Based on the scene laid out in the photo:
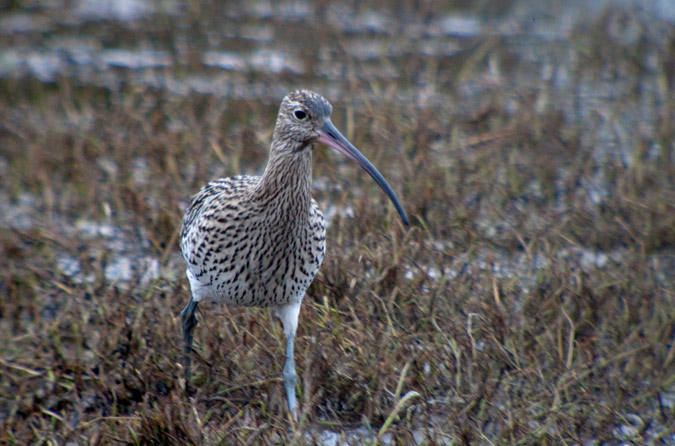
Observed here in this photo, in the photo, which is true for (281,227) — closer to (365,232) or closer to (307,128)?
(307,128)

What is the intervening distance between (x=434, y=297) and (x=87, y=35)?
7026 millimetres

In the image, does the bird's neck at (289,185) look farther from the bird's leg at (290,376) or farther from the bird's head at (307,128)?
the bird's leg at (290,376)

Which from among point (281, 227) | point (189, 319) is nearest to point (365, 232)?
point (189, 319)

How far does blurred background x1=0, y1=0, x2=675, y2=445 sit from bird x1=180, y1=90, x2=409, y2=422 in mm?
355

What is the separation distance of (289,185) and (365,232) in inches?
68.2

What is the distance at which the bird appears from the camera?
407 centimetres

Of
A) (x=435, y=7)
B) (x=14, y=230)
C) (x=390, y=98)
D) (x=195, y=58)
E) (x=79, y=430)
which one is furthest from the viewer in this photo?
(x=435, y=7)

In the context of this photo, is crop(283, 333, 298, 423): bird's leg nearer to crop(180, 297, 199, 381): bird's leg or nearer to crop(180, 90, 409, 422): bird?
crop(180, 90, 409, 422): bird

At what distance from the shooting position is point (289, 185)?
13.5 feet

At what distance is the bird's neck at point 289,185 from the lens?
162 inches

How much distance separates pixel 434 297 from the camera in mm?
4836

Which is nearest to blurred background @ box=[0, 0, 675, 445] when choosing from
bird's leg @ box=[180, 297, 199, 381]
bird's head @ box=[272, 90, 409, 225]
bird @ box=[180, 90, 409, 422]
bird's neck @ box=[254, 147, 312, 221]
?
bird's leg @ box=[180, 297, 199, 381]

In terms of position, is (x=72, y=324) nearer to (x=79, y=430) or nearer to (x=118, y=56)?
(x=79, y=430)

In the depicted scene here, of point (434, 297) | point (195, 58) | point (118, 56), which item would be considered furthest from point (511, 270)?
point (118, 56)
